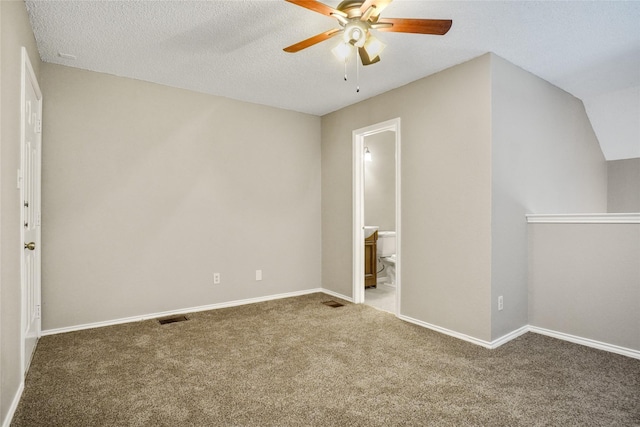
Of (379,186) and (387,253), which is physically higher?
(379,186)

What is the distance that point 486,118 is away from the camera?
111 inches

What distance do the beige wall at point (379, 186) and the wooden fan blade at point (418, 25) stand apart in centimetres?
367

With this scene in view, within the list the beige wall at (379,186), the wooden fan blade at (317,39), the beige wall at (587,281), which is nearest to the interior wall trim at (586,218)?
the beige wall at (587,281)

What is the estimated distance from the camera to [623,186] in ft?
14.6

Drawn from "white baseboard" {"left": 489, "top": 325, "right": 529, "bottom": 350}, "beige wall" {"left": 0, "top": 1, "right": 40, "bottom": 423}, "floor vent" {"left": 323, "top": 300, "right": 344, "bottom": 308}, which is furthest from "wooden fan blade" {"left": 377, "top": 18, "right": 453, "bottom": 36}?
"floor vent" {"left": 323, "top": 300, "right": 344, "bottom": 308}

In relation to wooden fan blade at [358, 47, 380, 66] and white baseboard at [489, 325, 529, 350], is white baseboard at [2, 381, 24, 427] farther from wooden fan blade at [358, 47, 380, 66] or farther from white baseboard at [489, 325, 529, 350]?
white baseboard at [489, 325, 529, 350]

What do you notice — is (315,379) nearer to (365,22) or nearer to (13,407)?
(13,407)

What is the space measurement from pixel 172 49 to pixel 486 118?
2.66m

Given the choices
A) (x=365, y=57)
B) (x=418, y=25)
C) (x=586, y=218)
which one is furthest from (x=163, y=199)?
(x=586, y=218)

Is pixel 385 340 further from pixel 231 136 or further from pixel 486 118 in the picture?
pixel 231 136

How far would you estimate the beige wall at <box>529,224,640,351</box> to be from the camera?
268cm

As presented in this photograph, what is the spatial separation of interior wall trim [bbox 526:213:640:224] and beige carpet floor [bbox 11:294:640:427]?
1.04 metres

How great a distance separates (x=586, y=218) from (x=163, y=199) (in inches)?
156

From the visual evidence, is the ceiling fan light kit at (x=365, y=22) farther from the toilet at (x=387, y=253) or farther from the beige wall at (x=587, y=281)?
the toilet at (x=387, y=253)
